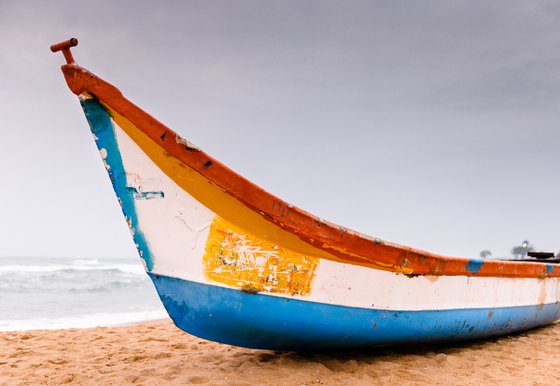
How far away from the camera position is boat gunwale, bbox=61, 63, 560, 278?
2.39 meters

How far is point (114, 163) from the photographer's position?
2533 mm

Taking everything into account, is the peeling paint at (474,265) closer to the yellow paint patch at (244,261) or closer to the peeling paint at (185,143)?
the yellow paint patch at (244,261)

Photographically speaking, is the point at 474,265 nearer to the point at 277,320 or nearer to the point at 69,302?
the point at 277,320

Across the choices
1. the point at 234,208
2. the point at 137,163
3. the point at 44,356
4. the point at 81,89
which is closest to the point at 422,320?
the point at 234,208

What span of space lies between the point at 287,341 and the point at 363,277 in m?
0.69

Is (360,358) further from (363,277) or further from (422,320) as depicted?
(363,277)

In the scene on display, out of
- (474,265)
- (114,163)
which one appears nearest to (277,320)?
(114,163)

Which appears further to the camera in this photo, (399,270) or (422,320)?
(422,320)

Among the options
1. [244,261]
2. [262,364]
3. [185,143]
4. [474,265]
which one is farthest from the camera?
[474,265]

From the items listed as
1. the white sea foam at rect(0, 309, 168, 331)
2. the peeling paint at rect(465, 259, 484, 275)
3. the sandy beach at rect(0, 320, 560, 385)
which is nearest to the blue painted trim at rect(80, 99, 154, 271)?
the sandy beach at rect(0, 320, 560, 385)

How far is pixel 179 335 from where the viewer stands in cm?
501

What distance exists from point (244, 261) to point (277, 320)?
17.9 inches

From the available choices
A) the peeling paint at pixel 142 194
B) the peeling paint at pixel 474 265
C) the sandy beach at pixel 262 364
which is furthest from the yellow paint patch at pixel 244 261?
the peeling paint at pixel 474 265

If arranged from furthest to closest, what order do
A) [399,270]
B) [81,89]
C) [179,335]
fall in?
[179,335], [399,270], [81,89]
